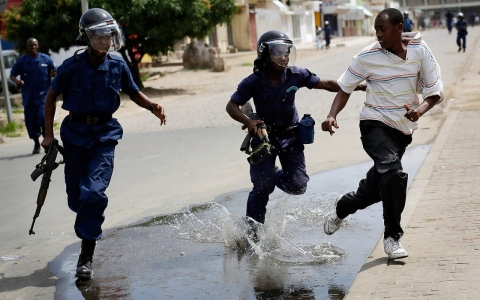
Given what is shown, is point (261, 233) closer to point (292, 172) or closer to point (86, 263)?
point (292, 172)

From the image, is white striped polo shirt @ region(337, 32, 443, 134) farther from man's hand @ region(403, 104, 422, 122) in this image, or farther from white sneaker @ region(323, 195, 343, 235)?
white sneaker @ region(323, 195, 343, 235)

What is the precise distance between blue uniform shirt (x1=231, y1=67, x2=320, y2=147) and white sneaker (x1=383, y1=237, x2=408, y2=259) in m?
1.28

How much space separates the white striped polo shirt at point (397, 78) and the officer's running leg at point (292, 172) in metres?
0.95

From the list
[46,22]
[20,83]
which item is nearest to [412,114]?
[20,83]

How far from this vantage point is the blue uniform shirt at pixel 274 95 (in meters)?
6.20

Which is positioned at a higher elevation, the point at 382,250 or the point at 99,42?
the point at 99,42

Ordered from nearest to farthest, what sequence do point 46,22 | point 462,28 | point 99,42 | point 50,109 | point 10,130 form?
point 99,42
point 50,109
point 10,130
point 46,22
point 462,28

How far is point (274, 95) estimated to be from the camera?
621 cm

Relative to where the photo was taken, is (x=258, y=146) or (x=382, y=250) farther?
(x=258, y=146)

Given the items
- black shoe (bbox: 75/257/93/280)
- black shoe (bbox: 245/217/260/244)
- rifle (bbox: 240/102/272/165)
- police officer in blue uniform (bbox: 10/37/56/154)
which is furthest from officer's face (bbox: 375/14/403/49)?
police officer in blue uniform (bbox: 10/37/56/154)

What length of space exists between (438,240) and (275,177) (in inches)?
52.0

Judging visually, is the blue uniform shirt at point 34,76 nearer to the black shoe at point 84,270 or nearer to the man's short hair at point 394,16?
the black shoe at point 84,270

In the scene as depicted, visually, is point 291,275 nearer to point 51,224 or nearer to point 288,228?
point 288,228

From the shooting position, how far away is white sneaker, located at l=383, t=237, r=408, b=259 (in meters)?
5.31
